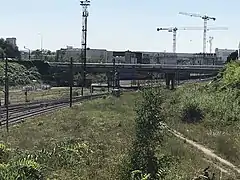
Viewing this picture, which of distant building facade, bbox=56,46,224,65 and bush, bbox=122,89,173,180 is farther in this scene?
distant building facade, bbox=56,46,224,65

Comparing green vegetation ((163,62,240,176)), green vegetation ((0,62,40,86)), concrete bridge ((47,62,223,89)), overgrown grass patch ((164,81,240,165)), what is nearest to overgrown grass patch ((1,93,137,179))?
green vegetation ((163,62,240,176))

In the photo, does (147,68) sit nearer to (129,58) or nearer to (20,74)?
(20,74)

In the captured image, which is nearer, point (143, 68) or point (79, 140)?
point (79, 140)

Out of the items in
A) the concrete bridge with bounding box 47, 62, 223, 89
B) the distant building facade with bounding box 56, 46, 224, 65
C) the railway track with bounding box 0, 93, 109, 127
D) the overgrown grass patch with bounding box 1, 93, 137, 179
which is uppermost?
the distant building facade with bounding box 56, 46, 224, 65

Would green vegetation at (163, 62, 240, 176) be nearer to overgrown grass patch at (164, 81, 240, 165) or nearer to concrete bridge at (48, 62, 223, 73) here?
overgrown grass patch at (164, 81, 240, 165)

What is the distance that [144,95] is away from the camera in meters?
19.1

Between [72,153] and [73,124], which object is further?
[73,124]

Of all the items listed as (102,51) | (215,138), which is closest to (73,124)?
(215,138)

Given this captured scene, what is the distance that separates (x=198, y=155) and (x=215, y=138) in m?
5.07

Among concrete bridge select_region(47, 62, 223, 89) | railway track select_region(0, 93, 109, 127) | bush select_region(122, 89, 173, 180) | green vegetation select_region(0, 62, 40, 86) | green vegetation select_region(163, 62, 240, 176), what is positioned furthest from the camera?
concrete bridge select_region(47, 62, 223, 89)

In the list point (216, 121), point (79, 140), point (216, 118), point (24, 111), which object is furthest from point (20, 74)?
point (79, 140)

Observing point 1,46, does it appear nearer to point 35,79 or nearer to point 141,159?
point 35,79

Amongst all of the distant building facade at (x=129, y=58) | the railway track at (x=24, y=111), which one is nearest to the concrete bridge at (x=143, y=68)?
the distant building facade at (x=129, y=58)

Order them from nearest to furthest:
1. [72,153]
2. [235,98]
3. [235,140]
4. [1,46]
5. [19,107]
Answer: [72,153], [235,140], [235,98], [19,107], [1,46]
